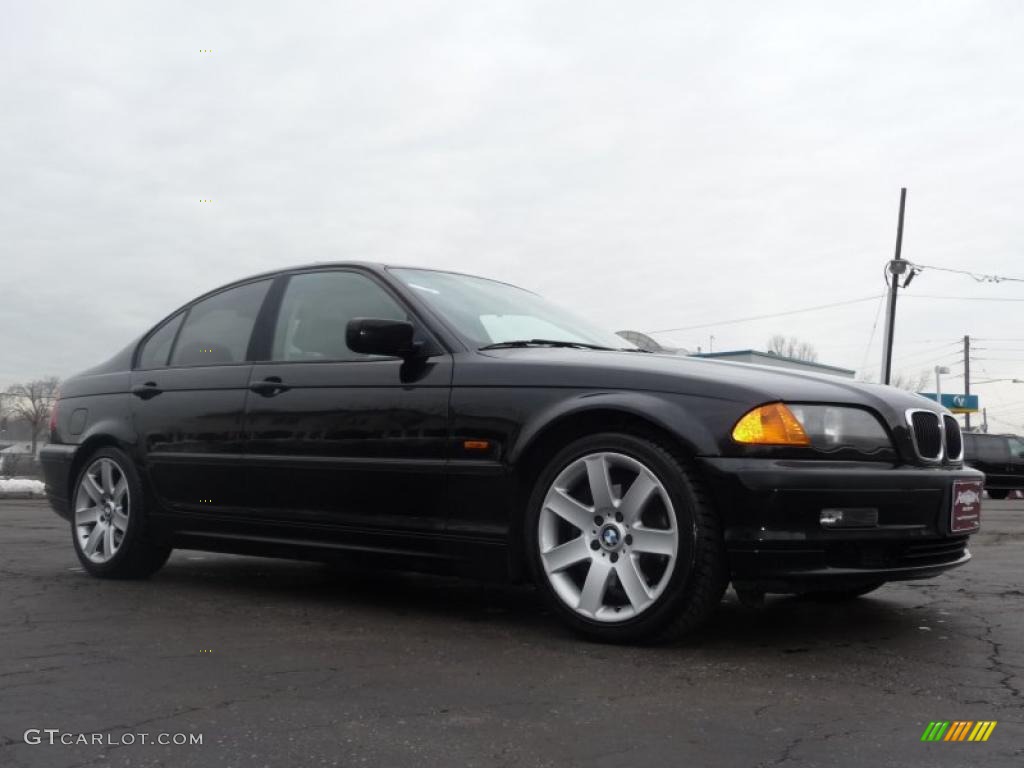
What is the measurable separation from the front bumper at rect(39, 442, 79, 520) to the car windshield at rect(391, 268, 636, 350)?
2.28 metres

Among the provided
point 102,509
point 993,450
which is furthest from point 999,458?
point 102,509

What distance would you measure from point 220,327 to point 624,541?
2608mm


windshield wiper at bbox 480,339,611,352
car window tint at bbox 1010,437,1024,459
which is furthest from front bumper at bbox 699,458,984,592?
car window tint at bbox 1010,437,1024,459

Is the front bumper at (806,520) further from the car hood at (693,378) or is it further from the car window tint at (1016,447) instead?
the car window tint at (1016,447)

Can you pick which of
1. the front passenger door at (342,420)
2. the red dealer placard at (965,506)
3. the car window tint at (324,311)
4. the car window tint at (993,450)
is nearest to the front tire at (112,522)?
the front passenger door at (342,420)

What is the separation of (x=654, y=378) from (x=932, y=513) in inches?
41.2

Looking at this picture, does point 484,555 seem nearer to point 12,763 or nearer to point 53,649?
point 53,649

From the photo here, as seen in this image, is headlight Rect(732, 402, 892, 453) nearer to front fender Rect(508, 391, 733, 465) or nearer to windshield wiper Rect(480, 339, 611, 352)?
front fender Rect(508, 391, 733, 465)

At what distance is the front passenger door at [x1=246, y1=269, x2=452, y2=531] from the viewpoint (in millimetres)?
4070

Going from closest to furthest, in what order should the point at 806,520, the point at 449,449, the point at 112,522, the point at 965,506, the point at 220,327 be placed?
the point at 806,520 < the point at 965,506 < the point at 449,449 < the point at 220,327 < the point at 112,522

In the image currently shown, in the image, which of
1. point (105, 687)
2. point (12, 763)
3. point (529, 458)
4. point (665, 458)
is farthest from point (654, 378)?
point (12, 763)

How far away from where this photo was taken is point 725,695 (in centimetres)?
284

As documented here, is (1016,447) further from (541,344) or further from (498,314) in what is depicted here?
(541,344)

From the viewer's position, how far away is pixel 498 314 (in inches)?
182
